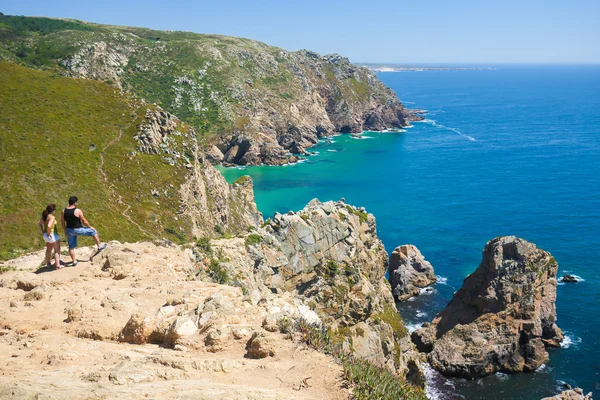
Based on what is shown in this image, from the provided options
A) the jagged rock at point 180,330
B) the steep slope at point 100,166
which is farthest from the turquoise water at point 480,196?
the jagged rock at point 180,330

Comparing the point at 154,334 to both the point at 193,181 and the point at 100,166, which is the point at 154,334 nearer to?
the point at 100,166

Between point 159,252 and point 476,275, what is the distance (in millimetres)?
41665

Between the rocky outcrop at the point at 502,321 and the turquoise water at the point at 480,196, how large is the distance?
181 centimetres

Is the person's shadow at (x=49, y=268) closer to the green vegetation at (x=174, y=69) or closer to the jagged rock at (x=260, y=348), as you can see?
the jagged rock at (x=260, y=348)

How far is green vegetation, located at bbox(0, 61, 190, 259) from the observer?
43.9 m

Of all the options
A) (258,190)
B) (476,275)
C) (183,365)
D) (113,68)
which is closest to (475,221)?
(476,275)

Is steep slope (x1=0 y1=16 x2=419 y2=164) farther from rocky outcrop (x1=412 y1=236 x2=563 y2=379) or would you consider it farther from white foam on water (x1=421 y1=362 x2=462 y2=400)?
white foam on water (x1=421 y1=362 x2=462 y2=400)

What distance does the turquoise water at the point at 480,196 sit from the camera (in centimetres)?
5050

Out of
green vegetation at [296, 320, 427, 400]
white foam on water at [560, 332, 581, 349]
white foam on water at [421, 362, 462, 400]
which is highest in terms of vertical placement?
green vegetation at [296, 320, 427, 400]

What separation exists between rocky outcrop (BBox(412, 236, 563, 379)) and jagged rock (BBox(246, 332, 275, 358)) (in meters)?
40.1

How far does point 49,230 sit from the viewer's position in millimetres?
20031

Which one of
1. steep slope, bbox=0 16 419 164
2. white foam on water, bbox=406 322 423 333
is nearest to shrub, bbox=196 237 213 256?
white foam on water, bbox=406 322 423 333

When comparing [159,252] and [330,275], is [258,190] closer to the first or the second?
[330,275]

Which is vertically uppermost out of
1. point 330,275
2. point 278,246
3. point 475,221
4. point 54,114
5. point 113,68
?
point 113,68
